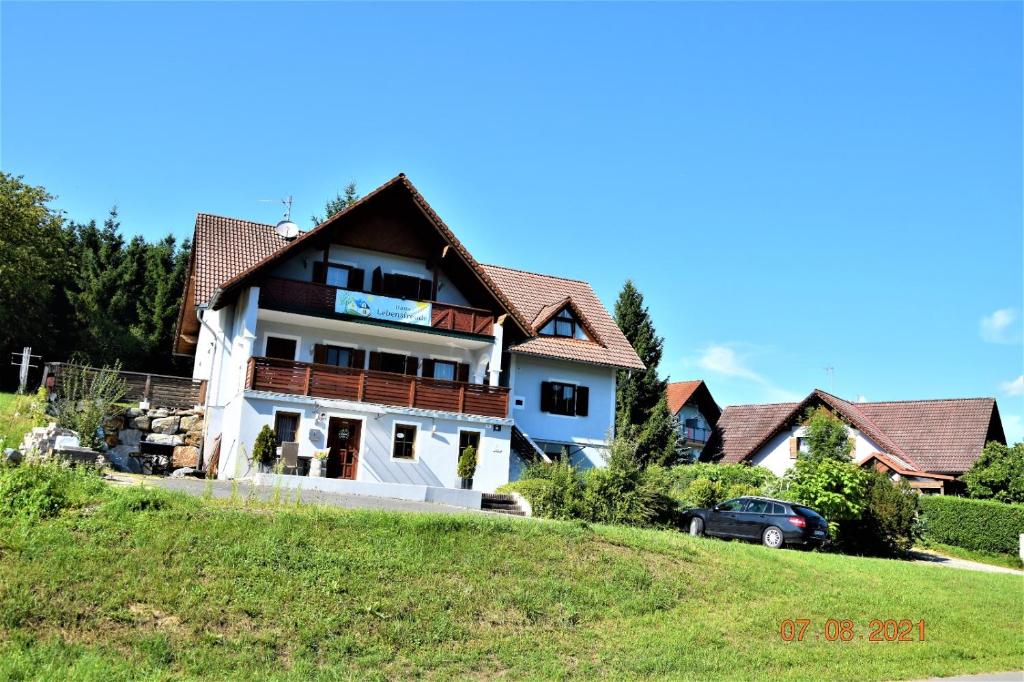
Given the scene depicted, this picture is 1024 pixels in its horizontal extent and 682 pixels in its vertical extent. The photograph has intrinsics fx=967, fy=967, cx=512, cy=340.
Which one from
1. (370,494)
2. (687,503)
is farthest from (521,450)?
(370,494)

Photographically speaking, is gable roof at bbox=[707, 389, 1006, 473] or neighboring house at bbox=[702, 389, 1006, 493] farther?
gable roof at bbox=[707, 389, 1006, 473]

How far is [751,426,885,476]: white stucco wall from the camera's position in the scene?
47.4 meters

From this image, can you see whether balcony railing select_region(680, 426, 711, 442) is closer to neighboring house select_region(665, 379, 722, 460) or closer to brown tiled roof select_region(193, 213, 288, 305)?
neighboring house select_region(665, 379, 722, 460)

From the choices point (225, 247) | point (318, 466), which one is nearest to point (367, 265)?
point (225, 247)

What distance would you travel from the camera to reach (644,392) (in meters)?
47.9

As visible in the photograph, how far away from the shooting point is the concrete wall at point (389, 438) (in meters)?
29.4

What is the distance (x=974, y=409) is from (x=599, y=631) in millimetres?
41604

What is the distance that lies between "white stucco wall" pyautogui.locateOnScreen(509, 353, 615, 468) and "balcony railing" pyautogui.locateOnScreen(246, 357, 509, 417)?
474 centimetres

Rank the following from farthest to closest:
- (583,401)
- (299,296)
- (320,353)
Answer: (583,401) < (320,353) < (299,296)

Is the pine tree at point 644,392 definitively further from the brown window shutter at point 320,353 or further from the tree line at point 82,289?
the tree line at point 82,289

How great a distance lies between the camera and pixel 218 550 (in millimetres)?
13422

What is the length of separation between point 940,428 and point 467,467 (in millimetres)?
29649

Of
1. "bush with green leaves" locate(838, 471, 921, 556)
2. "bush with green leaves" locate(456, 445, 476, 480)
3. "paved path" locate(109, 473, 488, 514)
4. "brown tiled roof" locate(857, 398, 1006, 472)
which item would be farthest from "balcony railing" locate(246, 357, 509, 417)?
"brown tiled roof" locate(857, 398, 1006, 472)

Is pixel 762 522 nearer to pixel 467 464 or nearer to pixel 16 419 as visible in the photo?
pixel 467 464
